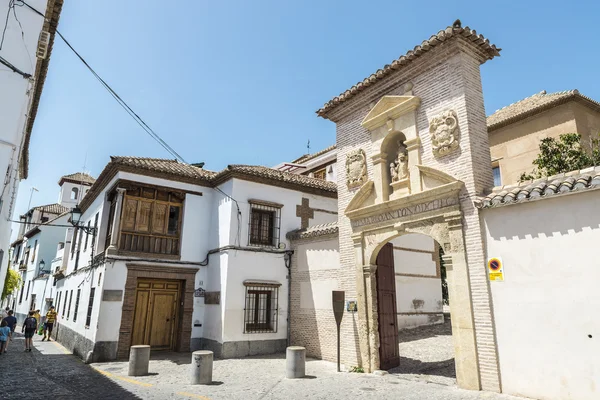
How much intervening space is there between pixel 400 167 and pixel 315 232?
4171mm

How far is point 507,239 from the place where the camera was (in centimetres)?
672

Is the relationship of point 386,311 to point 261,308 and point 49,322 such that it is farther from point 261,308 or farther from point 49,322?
point 49,322

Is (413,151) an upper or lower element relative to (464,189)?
upper

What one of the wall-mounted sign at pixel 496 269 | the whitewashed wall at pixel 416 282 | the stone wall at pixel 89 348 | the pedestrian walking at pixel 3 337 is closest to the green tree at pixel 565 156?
the whitewashed wall at pixel 416 282

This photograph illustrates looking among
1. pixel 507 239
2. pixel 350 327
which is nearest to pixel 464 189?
Answer: pixel 507 239

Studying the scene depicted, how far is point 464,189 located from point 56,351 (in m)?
15.1

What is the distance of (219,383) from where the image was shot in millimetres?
7996

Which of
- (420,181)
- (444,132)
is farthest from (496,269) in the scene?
(444,132)

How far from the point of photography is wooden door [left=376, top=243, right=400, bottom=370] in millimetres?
8961

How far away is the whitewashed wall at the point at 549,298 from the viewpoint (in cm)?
564

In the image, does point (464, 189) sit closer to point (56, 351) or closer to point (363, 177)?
point (363, 177)

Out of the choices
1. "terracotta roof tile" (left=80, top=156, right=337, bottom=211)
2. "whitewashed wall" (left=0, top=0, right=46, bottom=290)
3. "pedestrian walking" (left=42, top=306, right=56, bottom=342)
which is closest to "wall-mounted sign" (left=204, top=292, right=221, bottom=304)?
"terracotta roof tile" (left=80, top=156, right=337, bottom=211)

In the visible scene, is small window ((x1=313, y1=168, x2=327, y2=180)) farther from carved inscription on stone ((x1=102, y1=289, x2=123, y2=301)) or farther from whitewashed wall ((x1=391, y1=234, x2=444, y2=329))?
carved inscription on stone ((x1=102, y1=289, x2=123, y2=301))

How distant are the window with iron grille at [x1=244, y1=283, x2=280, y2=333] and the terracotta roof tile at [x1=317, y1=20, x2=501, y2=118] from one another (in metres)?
6.81
